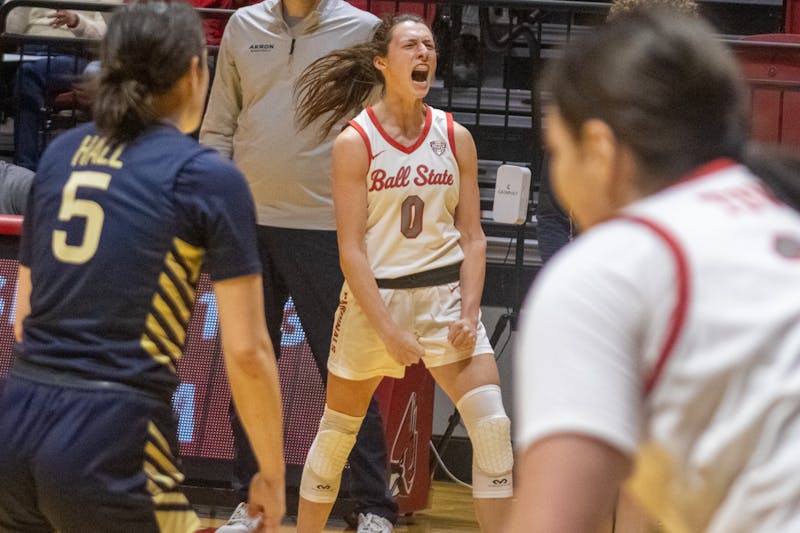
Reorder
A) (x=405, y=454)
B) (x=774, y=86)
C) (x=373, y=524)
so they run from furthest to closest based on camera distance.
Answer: (x=774, y=86) → (x=405, y=454) → (x=373, y=524)

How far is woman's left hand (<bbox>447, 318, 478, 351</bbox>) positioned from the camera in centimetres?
413

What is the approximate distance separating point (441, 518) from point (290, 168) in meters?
1.76

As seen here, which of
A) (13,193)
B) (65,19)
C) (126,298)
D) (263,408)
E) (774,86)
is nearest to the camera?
(126,298)

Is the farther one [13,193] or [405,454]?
[13,193]

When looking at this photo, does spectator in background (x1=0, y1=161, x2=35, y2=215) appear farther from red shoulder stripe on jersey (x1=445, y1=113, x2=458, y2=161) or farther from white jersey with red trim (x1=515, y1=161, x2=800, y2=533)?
white jersey with red trim (x1=515, y1=161, x2=800, y2=533)

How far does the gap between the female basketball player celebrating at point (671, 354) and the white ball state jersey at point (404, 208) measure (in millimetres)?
2997

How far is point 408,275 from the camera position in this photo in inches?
168

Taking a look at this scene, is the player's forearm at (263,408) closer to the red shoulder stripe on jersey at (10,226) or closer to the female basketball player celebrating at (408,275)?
the female basketball player celebrating at (408,275)

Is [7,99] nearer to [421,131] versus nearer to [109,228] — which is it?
[421,131]

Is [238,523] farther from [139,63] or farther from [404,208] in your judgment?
[139,63]

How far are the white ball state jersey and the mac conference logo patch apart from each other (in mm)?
39

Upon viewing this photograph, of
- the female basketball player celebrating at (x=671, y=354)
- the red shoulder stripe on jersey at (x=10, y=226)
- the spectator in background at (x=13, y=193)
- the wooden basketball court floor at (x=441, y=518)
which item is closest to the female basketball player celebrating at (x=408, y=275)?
the wooden basketball court floor at (x=441, y=518)

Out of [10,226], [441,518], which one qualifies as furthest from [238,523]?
[10,226]

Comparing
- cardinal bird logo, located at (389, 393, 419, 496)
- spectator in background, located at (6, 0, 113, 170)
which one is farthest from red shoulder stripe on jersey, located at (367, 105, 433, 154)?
spectator in background, located at (6, 0, 113, 170)
